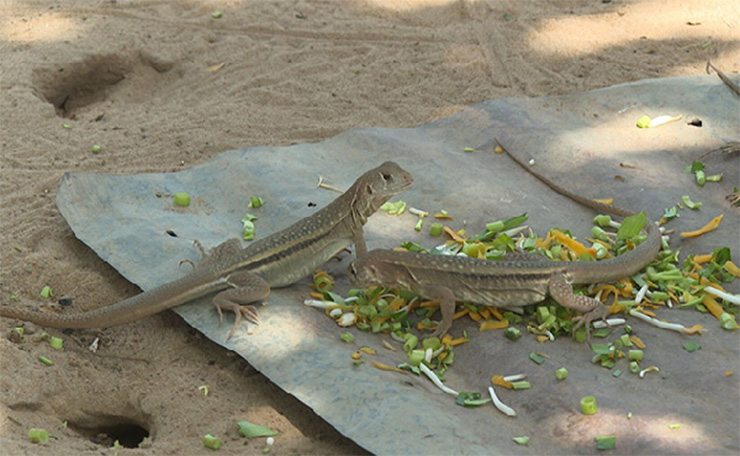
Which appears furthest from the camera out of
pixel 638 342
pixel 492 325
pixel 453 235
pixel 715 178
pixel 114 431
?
pixel 715 178

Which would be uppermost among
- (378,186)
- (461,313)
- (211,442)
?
(378,186)

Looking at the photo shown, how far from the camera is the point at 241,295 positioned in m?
5.26

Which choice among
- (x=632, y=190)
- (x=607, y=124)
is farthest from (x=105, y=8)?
(x=632, y=190)

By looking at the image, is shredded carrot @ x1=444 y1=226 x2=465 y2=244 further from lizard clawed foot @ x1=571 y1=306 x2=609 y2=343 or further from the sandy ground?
the sandy ground

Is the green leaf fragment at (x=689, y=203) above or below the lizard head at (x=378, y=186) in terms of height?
below

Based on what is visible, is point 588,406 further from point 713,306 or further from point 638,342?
point 713,306

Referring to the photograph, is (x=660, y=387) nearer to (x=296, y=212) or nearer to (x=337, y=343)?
(x=337, y=343)

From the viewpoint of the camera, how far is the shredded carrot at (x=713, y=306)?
518 cm

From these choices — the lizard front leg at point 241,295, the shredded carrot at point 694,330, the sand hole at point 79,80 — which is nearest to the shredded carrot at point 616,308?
the shredded carrot at point 694,330

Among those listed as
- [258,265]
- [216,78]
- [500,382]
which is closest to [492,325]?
[500,382]

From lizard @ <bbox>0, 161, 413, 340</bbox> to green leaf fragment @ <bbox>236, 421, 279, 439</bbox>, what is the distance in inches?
23.8

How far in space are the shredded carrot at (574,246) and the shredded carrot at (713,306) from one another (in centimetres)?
70

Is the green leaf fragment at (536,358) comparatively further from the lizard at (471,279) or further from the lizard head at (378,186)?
the lizard head at (378,186)

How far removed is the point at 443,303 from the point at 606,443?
1210 millimetres
